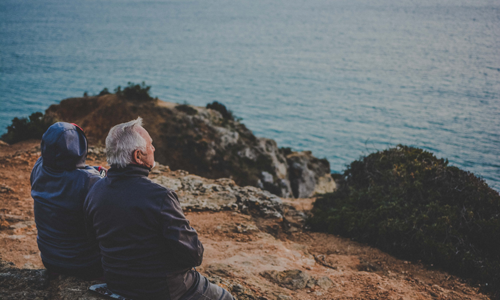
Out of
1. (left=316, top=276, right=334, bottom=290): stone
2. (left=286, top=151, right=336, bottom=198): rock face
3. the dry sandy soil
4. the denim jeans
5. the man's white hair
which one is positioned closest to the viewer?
the man's white hair

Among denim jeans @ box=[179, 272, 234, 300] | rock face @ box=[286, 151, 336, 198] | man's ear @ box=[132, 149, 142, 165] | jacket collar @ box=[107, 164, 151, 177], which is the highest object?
man's ear @ box=[132, 149, 142, 165]

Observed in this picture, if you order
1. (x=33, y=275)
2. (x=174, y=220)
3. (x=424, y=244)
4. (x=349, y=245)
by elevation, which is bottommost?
(x=349, y=245)

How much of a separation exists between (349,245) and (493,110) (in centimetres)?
4803

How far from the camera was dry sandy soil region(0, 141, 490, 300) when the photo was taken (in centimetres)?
560

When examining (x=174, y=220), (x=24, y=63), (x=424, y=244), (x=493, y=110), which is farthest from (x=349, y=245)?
(x=24, y=63)

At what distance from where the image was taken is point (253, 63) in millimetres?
81188

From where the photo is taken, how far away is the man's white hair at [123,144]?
9.46 feet

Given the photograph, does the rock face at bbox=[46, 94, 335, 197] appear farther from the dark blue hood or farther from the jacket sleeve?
the jacket sleeve

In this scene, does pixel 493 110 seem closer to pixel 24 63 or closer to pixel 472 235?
pixel 472 235

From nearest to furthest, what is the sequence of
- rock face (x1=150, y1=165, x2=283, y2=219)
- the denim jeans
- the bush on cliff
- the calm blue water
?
the denim jeans
the bush on cliff
rock face (x1=150, y1=165, x2=283, y2=219)
the calm blue water

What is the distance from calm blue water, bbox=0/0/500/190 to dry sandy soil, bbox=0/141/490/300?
4288mm

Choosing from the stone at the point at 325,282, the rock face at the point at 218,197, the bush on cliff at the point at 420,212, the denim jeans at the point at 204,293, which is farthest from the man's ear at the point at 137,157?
the bush on cliff at the point at 420,212

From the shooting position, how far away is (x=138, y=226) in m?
2.78

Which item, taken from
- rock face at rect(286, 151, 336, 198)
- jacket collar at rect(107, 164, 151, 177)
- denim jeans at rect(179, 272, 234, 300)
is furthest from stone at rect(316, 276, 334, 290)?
rock face at rect(286, 151, 336, 198)
